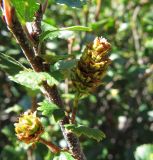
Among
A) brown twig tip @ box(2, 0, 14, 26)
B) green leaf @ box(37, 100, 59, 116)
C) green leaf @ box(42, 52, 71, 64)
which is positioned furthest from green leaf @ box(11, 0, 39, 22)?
green leaf @ box(37, 100, 59, 116)

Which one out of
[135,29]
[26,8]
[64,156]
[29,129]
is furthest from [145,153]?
[135,29]

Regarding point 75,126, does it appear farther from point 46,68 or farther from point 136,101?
point 136,101

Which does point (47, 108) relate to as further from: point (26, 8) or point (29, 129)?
point (26, 8)

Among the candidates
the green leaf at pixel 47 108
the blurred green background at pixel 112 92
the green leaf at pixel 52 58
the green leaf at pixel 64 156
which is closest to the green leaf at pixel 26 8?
the green leaf at pixel 52 58

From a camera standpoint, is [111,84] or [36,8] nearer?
[36,8]

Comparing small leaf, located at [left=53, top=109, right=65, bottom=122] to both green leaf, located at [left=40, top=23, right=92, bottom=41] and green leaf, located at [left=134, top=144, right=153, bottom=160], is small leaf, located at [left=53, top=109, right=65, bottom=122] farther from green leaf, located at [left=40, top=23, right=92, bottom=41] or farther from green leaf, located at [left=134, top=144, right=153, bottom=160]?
green leaf, located at [left=134, top=144, right=153, bottom=160]

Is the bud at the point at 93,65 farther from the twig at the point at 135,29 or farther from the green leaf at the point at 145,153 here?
the twig at the point at 135,29

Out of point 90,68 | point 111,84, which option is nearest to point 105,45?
point 90,68
